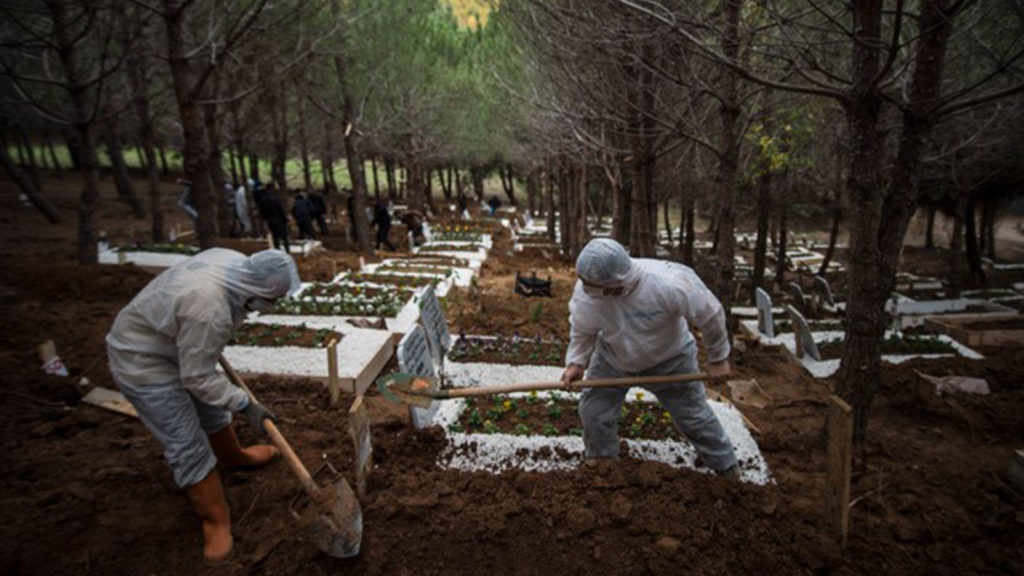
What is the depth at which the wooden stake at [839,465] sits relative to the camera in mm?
2602

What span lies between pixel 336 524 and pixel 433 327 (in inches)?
106

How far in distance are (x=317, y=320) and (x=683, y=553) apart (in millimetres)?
5715

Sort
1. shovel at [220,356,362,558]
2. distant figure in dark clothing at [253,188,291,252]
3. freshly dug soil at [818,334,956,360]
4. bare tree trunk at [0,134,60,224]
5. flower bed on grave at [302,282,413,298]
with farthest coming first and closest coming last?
bare tree trunk at [0,134,60,224]
distant figure in dark clothing at [253,188,291,252]
flower bed on grave at [302,282,413,298]
freshly dug soil at [818,334,956,360]
shovel at [220,356,362,558]

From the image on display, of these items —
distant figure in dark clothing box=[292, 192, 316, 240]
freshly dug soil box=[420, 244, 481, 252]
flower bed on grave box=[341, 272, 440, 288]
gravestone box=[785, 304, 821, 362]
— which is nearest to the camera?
gravestone box=[785, 304, 821, 362]

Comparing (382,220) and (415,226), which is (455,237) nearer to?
(415,226)

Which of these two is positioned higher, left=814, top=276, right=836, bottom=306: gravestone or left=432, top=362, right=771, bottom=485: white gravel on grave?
left=814, top=276, right=836, bottom=306: gravestone

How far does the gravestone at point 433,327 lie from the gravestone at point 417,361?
7.1 inches

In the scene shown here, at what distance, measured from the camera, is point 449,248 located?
14.5 metres

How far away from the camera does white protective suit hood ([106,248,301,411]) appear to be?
2781mm

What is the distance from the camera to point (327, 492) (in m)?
2.70

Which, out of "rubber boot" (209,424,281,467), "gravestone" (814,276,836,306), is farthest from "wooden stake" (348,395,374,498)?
"gravestone" (814,276,836,306)

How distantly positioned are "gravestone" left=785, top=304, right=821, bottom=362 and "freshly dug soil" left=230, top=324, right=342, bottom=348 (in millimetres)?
5413

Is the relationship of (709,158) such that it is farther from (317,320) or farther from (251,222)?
(251,222)

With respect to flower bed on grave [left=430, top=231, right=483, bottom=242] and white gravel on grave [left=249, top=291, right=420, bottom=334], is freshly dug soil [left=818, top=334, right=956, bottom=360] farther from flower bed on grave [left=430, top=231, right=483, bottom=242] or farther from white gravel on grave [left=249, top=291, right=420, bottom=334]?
flower bed on grave [left=430, top=231, right=483, bottom=242]
